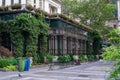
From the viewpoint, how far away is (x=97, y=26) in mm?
54969

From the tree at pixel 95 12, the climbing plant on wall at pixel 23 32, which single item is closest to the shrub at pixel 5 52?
the climbing plant on wall at pixel 23 32

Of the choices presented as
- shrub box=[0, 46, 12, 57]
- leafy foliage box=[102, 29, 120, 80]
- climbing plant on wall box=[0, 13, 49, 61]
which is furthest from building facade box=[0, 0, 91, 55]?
leafy foliage box=[102, 29, 120, 80]

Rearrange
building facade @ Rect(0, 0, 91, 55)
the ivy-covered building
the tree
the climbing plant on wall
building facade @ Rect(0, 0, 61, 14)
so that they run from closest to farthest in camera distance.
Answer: the climbing plant on wall < the ivy-covered building < building facade @ Rect(0, 0, 91, 55) < building facade @ Rect(0, 0, 61, 14) < the tree

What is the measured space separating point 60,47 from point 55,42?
94 cm

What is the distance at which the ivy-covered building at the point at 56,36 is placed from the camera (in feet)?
90.7

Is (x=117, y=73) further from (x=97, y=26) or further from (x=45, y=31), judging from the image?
(x=97, y=26)

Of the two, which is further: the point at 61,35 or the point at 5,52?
the point at 61,35

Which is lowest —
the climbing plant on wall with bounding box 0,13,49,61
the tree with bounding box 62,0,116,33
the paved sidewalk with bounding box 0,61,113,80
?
the paved sidewalk with bounding box 0,61,113,80

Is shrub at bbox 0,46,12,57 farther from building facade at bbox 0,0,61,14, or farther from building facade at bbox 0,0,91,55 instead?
building facade at bbox 0,0,61,14

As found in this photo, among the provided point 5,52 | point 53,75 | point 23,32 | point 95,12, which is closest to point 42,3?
point 95,12

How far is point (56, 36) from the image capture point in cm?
3466

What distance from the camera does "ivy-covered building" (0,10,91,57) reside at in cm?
2765

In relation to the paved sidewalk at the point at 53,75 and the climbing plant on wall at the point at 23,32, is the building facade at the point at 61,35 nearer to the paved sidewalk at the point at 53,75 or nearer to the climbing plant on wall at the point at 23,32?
the climbing plant on wall at the point at 23,32

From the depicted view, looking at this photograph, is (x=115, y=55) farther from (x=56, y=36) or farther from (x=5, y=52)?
(x=56, y=36)
